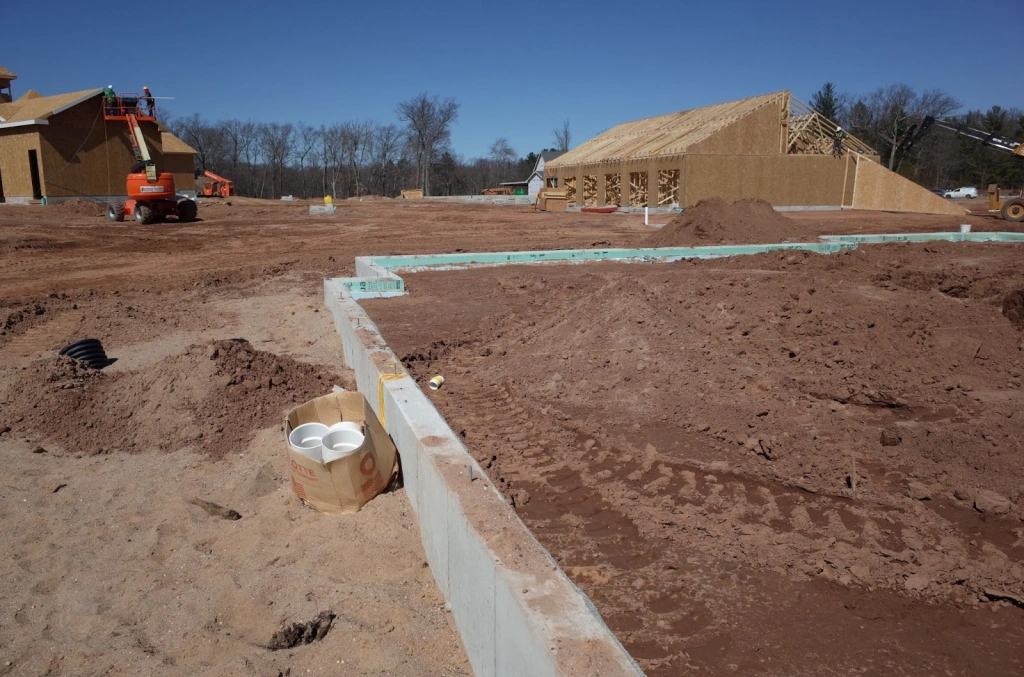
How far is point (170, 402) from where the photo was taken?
5.59m

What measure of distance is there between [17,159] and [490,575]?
114ft

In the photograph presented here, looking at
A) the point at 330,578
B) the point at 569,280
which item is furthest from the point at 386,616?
the point at 569,280

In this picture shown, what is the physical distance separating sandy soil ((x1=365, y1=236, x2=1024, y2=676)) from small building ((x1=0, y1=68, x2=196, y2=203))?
27.1m

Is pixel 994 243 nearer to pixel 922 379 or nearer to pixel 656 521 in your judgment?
pixel 922 379

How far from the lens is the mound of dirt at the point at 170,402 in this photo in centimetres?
536

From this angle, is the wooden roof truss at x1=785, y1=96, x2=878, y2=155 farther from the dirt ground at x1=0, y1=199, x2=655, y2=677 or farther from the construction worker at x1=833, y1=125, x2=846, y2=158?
the dirt ground at x1=0, y1=199, x2=655, y2=677

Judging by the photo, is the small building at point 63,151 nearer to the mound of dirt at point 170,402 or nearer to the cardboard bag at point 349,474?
the mound of dirt at point 170,402

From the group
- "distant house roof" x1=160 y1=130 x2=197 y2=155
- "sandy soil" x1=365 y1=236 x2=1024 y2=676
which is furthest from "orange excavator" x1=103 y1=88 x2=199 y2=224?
"sandy soil" x1=365 y1=236 x2=1024 y2=676

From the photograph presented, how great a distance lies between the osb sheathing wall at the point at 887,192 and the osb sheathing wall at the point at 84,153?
32038 mm

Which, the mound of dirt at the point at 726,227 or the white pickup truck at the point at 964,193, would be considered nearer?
the mound of dirt at the point at 726,227

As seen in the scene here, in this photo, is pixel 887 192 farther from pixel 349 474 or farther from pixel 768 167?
pixel 349 474

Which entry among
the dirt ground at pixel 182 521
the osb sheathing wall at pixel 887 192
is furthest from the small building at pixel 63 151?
the osb sheathing wall at pixel 887 192

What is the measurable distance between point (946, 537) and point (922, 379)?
2611 millimetres

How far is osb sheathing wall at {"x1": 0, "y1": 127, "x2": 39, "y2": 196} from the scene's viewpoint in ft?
94.8
